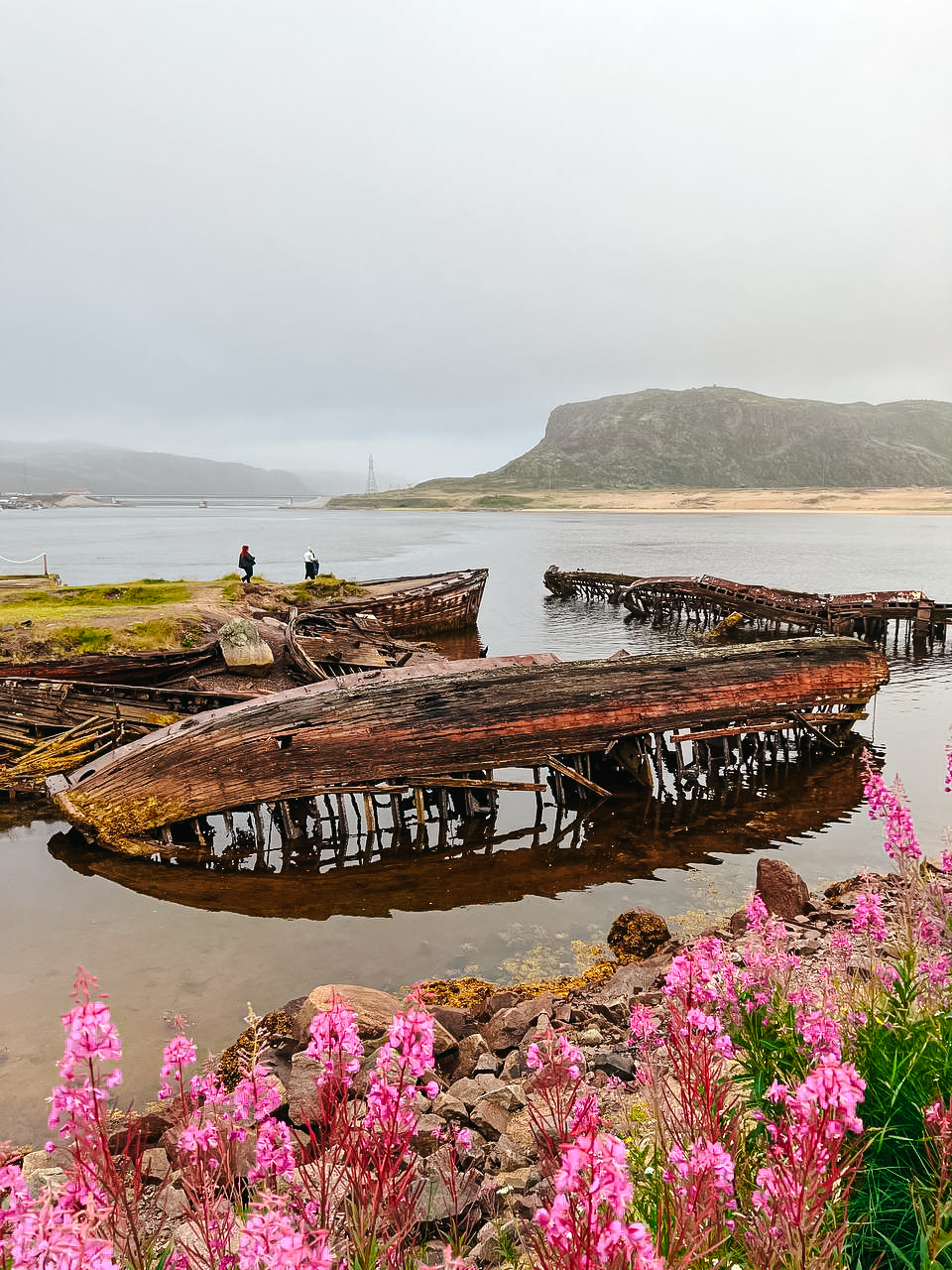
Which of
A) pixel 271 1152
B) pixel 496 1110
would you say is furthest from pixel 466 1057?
pixel 271 1152

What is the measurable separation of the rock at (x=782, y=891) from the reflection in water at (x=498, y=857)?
9.99 feet

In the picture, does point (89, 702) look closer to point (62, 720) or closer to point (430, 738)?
point (62, 720)

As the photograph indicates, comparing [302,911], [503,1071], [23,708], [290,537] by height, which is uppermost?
[290,537]

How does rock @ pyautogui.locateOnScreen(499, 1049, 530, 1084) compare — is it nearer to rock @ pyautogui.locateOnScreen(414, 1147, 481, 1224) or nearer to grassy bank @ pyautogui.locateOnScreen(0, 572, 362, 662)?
rock @ pyautogui.locateOnScreen(414, 1147, 481, 1224)

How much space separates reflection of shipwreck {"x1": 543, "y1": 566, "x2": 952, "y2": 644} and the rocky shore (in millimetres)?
28191

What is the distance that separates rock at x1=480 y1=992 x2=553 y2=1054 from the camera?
7.67m

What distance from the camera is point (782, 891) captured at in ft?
34.8

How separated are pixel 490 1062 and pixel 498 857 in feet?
24.6

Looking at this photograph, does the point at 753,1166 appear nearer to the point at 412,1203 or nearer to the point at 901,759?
the point at 412,1203

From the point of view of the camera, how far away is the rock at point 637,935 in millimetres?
10586

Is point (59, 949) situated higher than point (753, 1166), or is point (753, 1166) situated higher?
point (753, 1166)

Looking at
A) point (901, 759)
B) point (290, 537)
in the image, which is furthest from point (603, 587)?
point (290, 537)

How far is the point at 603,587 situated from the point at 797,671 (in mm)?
38639

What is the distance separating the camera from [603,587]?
56.4 meters
